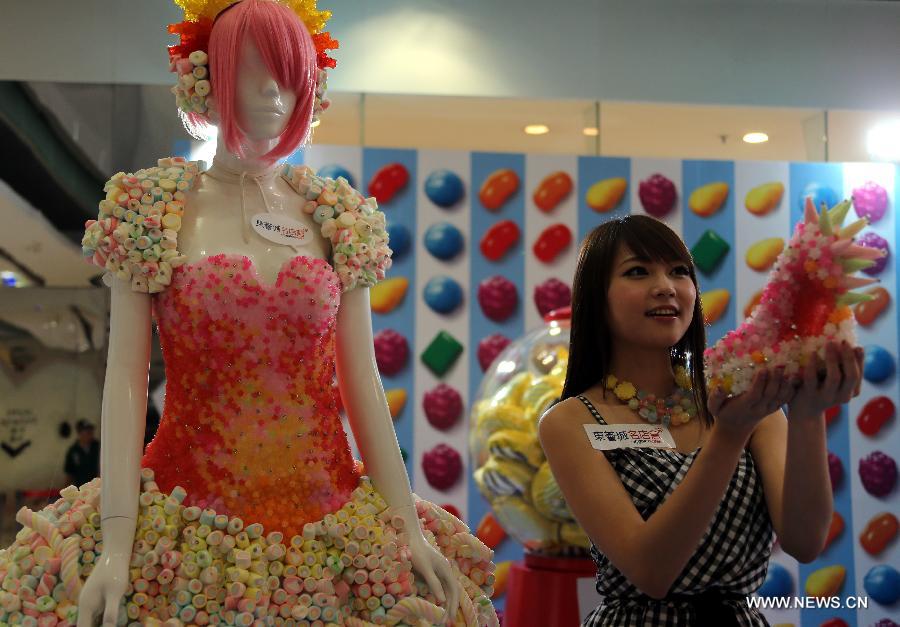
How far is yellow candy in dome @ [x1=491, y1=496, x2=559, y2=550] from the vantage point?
294 cm

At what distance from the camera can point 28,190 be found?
4.45 meters

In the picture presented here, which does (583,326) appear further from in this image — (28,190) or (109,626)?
(28,190)

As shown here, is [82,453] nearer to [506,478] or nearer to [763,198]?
[506,478]

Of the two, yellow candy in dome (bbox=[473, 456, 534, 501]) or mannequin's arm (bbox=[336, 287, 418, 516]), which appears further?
yellow candy in dome (bbox=[473, 456, 534, 501])

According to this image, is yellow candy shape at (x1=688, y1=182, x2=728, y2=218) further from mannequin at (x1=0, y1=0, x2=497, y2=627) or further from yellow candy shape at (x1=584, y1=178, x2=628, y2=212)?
mannequin at (x1=0, y1=0, x2=497, y2=627)

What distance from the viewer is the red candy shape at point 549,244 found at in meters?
4.84

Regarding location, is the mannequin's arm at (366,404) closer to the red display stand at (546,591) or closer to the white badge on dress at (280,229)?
the white badge on dress at (280,229)

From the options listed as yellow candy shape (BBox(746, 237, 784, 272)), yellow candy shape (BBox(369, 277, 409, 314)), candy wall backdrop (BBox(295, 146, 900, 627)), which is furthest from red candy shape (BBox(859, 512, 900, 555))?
yellow candy shape (BBox(369, 277, 409, 314))

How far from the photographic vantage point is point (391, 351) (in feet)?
15.4

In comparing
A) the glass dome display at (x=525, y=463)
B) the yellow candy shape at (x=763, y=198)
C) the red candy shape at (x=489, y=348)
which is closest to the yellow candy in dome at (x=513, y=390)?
the glass dome display at (x=525, y=463)

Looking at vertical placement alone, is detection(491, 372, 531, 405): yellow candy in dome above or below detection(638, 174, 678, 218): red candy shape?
below

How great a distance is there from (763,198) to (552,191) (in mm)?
1011

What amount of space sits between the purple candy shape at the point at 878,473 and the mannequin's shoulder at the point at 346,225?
3702mm

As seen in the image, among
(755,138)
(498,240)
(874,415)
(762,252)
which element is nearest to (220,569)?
(498,240)
